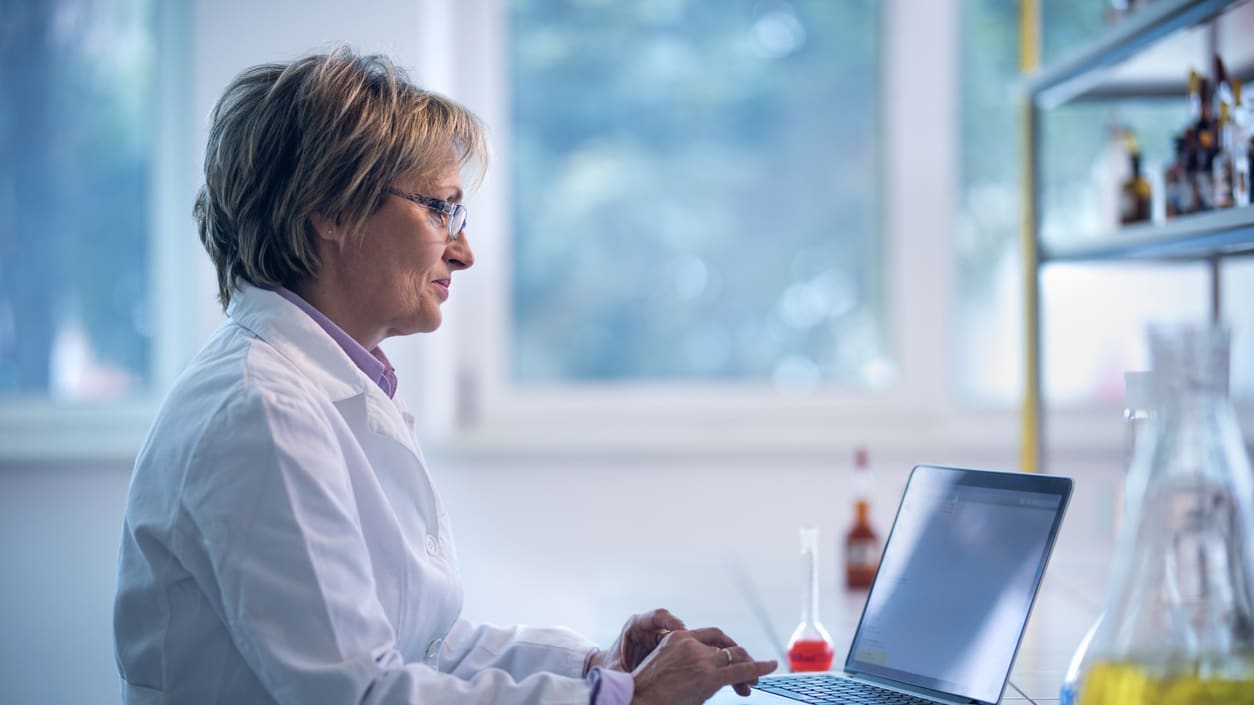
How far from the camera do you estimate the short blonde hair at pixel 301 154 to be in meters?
1.30

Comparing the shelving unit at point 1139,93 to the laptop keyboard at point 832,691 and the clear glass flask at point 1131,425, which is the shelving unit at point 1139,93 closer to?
the clear glass flask at point 1131,425

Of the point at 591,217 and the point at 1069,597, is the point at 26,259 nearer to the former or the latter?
the point at 591,217

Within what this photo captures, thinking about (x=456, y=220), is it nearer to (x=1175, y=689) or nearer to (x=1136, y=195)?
(x=1175, y=689)

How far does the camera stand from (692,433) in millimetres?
2963

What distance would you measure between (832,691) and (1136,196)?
1.23 m

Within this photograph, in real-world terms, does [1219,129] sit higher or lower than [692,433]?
higher

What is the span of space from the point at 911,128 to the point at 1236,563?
2.32 metres

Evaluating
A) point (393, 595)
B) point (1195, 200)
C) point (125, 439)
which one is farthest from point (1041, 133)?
point (125, 439)

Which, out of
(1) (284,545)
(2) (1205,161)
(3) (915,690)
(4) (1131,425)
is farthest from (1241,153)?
(1) (284,545)

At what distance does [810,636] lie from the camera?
1.46 metres

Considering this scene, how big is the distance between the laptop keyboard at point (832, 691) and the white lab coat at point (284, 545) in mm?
282

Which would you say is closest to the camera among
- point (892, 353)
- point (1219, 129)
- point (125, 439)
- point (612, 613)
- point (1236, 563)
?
point (1236, 563)

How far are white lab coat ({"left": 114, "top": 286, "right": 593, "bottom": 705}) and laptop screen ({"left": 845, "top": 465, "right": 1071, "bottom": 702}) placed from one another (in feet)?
1.27

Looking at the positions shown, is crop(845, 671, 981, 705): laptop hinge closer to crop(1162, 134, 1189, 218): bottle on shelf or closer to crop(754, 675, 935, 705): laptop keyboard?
crop(754, 675, 935, 705): laptop keyboard
